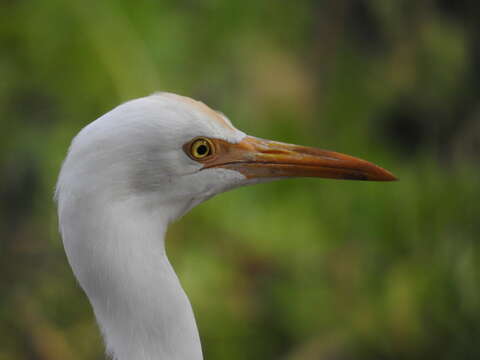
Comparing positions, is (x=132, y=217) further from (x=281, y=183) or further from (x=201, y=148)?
(x=281, y=183)

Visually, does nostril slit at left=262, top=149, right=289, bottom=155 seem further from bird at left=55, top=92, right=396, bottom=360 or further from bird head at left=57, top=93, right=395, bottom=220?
bird at left=55, top=92, right=396, bottom=360

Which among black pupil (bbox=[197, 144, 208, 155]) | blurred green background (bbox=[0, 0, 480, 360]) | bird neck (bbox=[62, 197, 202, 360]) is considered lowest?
bird neck (bbox=[62, 197, 202, 360])

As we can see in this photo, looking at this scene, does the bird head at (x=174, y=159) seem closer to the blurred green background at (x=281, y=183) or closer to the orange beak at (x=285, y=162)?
the orange beak at (x=285, y=162)

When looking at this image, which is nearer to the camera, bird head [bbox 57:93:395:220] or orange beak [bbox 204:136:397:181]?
bird head [bbox 57:93:395:220]

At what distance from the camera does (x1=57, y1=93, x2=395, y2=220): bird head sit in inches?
66.2

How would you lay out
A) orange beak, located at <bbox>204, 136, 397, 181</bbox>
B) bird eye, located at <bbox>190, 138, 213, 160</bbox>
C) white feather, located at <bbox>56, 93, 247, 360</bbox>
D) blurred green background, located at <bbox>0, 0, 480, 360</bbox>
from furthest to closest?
blurred green background, located at <bbox>0, 0, 480, 360</bbox> < orange beak, located at <bbox>204, 136, 397, 181</bbox> < bird eye, located at <bbox>190, 138, 213, 160</bbox> < white feather, located at <bbox>56, 93, 247, 360</bbox>

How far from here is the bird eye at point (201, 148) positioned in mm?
1827

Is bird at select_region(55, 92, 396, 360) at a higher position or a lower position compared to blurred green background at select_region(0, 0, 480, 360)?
lower

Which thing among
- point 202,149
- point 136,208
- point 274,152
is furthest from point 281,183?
point 136,208

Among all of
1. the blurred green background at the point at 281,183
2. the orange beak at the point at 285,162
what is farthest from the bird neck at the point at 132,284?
the blurred green background at the point at 281,183

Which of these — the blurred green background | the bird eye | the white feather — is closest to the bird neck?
the white feather

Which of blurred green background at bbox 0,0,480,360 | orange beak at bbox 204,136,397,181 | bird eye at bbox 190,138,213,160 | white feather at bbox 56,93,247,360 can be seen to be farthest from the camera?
blurred green background at bbox 0,0,480,360

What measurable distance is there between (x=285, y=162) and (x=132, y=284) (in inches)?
22.1

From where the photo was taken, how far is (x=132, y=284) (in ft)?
5.64
